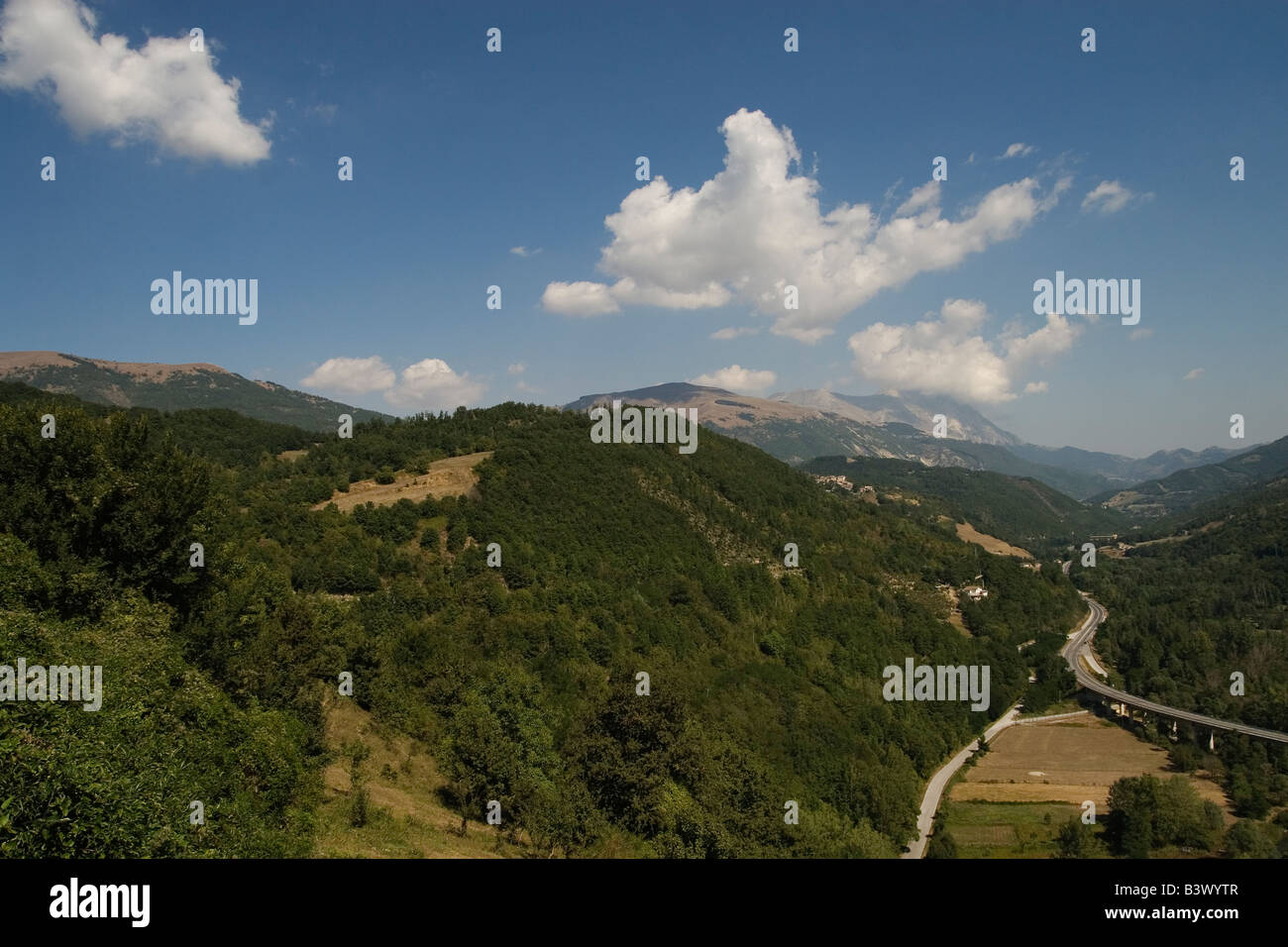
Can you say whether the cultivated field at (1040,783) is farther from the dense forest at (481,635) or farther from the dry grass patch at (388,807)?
the dry grass patch at (388,807)

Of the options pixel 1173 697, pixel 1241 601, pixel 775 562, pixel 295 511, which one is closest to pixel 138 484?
pixel 295 511

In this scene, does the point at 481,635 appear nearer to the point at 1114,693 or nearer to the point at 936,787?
the point at 936,787

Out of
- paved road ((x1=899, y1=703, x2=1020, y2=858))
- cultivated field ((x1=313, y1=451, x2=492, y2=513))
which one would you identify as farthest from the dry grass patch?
paved road ((x1=899, y1=703, x2=1020, y2=858))

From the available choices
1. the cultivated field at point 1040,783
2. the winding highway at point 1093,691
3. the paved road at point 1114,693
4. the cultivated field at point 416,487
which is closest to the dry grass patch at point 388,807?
the cultivated field at point 416,487

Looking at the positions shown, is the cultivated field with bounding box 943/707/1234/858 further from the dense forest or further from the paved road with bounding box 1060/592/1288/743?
the paved road with bounding box 1060/592/1288/743
